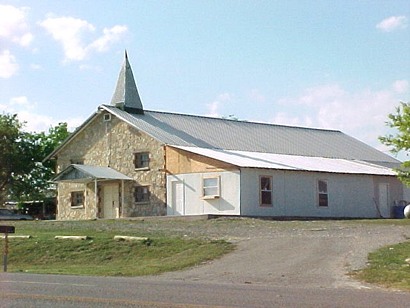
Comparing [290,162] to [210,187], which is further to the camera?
[290,162]

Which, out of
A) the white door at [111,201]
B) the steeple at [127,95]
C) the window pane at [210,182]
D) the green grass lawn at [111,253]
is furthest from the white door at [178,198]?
the green grass lawn at [111,253]

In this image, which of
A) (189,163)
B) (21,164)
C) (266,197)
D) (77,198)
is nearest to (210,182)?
(189,163)

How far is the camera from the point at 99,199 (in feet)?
162

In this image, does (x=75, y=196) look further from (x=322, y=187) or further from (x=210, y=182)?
(x=322, y=187)

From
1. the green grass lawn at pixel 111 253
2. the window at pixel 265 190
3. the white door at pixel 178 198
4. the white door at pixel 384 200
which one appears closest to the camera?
the green grass lawn at pixel 111 253

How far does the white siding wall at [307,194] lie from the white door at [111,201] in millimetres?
9221

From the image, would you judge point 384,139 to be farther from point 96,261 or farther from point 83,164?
point 83,164

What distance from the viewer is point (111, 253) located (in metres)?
28.5

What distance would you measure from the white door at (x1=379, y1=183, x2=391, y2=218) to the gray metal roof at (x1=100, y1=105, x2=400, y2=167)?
475cm

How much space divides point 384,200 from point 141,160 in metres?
15.4

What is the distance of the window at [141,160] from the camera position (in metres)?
47.5

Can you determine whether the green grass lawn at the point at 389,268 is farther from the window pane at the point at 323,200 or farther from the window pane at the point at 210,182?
the window pane at the point at 323,200

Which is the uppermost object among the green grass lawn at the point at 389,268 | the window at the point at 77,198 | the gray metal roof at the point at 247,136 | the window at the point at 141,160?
the gray metal roof at the point at 247,136

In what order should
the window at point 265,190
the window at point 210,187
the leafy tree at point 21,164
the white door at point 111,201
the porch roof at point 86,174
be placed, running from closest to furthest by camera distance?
the window at point 210,187 < the window at point 265,190 < the porch roof at point 86,174 < the white door at point 111,201 < the leafy tree at point 21,164
